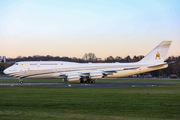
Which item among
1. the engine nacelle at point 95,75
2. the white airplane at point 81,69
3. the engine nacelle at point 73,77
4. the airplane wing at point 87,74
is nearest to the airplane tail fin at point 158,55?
the white airplane at point 81,69

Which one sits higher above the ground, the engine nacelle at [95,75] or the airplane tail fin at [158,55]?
the airplane tail fin at [158,55]

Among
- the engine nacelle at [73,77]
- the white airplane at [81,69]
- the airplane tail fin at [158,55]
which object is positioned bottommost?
the engine nacelle at [73,77]

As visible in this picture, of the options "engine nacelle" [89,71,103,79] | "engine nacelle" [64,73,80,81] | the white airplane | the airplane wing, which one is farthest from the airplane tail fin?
"engine nacelle" [64,73,80,81]

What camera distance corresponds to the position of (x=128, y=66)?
2040 inches

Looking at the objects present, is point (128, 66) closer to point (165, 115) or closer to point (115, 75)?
point (115, 75)

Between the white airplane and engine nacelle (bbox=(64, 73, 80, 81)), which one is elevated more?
the white airplane

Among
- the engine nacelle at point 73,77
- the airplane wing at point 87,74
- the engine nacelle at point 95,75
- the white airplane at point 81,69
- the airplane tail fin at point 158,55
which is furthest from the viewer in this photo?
the airplane tail fin at point 158,55

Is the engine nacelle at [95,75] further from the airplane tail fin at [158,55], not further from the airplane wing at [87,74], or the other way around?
the airplane tail fin at [158,55]

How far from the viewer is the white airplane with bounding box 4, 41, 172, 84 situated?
4778 cm

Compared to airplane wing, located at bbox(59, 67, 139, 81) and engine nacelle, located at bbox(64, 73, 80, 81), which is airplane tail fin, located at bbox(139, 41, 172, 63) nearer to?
airplane wing, located at bbox(59, 67, 139, 81)

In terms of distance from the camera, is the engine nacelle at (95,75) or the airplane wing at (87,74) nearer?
the airplane wing at (87,74)

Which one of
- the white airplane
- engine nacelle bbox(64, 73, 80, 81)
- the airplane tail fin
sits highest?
the airplane tail fin

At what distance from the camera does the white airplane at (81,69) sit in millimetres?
47781

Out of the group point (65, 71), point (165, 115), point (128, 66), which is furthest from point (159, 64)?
point (165, 115)
